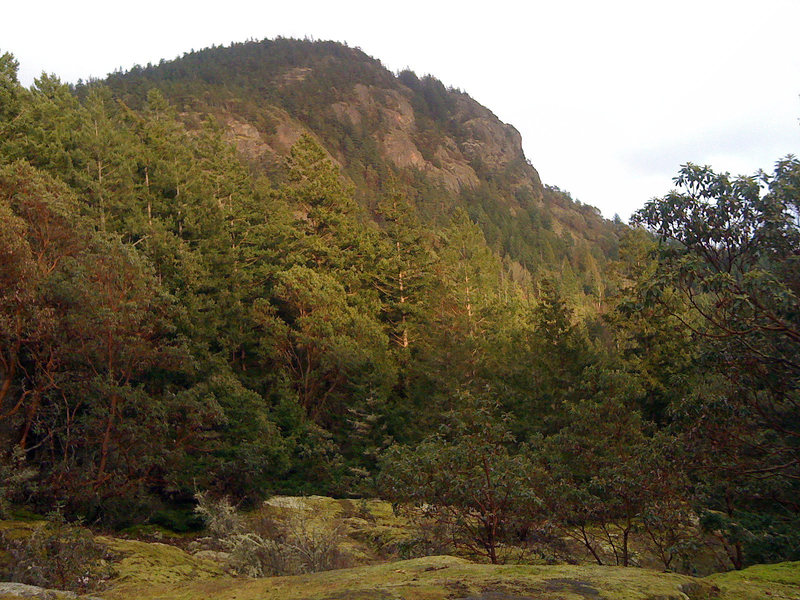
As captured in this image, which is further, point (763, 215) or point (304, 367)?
point (304, 367)

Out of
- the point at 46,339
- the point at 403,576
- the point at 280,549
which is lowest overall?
the point at 280,549

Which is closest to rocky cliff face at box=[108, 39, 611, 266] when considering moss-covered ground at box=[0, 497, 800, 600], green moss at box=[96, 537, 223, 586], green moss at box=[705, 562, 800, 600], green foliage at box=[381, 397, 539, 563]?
green moss at box=[96, 537, 223, 586]

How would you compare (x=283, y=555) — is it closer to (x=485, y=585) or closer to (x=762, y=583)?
(x=485, y=585)

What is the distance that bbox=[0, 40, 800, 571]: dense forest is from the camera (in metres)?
9.84

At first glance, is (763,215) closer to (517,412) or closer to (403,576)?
(403,576)

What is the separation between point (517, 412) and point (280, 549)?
17.0 metres

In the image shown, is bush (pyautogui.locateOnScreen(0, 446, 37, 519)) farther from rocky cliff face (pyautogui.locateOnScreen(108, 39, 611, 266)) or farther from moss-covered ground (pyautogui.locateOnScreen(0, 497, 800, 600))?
rocky cliff face (pyautogui.locateOnScreen(108, 39, 611, 266))

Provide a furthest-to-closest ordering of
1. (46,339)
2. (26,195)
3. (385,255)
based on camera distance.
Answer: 1. (385,255)
2. (26,195)
3. (46,339)

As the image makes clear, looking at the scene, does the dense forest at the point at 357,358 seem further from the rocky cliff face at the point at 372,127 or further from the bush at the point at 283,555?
the rocky cliff face at the point at 372,127

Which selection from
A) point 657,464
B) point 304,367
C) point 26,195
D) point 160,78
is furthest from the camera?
point 160,78

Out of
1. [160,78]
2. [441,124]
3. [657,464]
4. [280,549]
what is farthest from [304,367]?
[441,124]

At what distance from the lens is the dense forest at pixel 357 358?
32.3ft

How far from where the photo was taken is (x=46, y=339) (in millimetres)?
17422

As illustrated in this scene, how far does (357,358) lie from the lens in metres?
29.1
